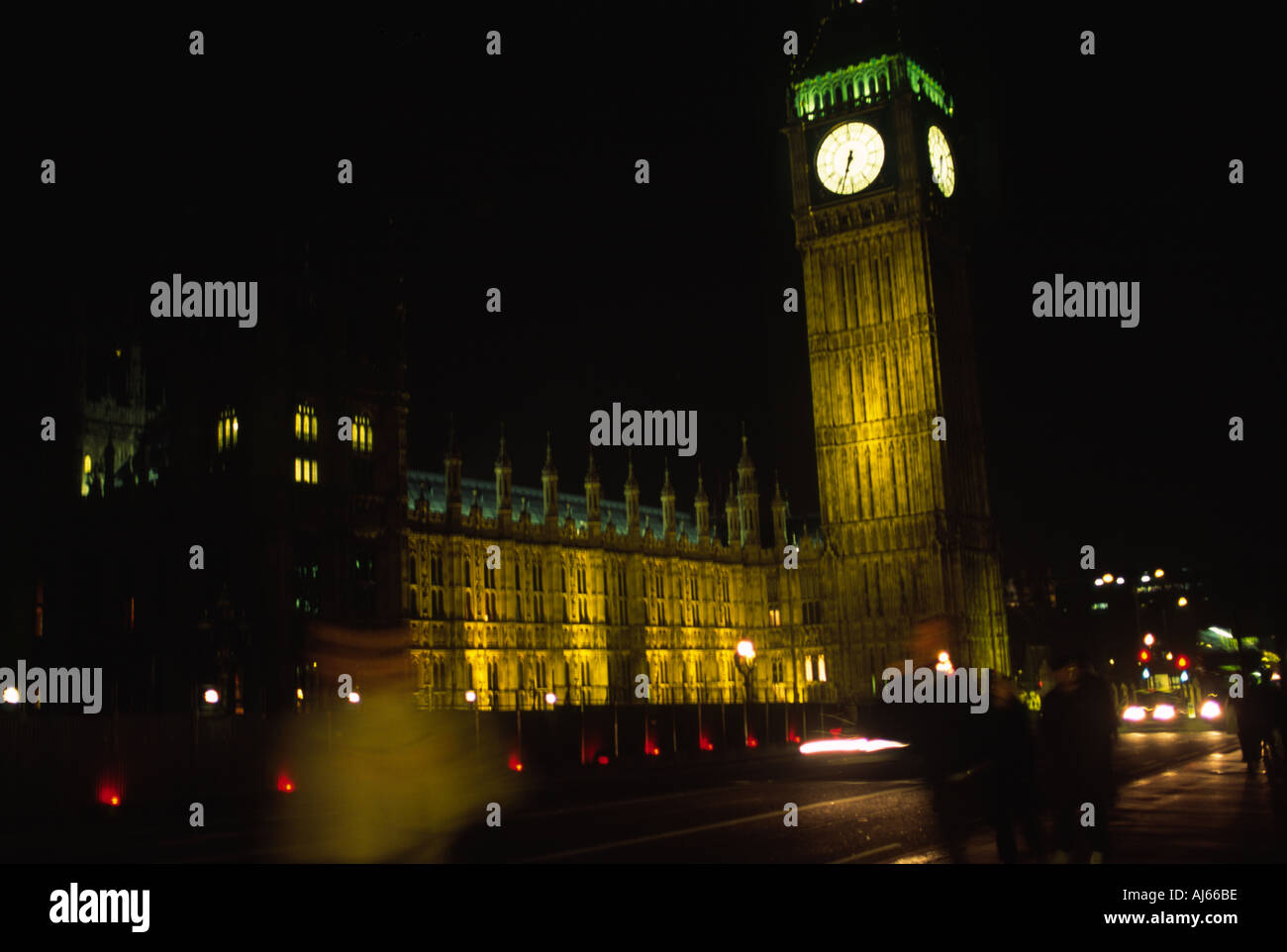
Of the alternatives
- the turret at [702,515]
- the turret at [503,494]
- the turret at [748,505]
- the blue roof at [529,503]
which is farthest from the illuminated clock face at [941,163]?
the turret at [503,494]

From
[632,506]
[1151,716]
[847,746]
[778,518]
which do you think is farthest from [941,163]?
[847,746]

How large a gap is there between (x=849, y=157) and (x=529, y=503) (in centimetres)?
2598

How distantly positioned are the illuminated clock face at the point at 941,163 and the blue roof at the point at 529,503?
2413 cm

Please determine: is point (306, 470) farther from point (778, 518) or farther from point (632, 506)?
point (778, 518)

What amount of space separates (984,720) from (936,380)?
59.6m

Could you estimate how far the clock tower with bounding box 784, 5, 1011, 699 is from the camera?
70375 mm

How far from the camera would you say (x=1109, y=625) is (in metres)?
87.3

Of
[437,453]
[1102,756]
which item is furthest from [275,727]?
[437,453]

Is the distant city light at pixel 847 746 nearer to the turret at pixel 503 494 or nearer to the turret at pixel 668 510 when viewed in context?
the turret at pixel 503 494

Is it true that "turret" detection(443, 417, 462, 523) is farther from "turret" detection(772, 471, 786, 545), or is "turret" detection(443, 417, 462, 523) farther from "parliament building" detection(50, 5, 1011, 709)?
"turret" detection(772, 471, 786, 545)

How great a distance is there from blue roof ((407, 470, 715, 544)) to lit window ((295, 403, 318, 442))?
8582mm

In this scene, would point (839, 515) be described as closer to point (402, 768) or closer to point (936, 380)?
point (936, 380)

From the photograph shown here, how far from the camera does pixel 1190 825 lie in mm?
16547

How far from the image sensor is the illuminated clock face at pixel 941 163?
72750mm
